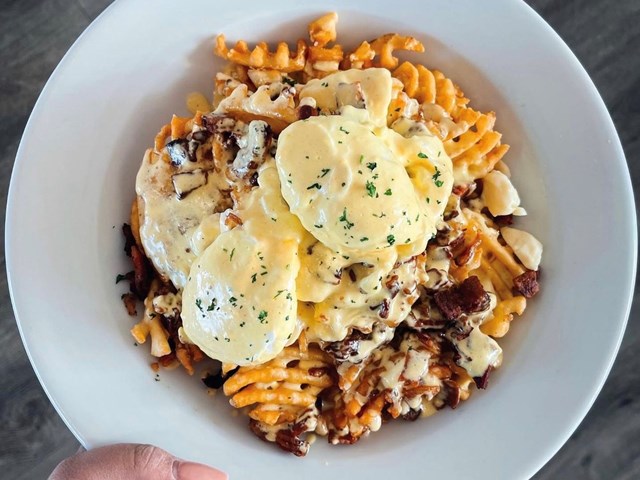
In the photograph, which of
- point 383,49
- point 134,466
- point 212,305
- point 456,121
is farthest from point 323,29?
point 134,466

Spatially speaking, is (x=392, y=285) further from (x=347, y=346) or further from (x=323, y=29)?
(x=323, y=29)

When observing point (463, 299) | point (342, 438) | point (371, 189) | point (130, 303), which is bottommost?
point (342, 438)

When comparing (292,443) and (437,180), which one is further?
(292,443)

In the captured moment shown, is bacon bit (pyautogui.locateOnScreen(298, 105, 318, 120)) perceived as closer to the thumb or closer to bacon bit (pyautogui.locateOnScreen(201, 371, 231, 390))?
bacon bit (pyautogui.locateOnScreen(201, 371, 231, 390))

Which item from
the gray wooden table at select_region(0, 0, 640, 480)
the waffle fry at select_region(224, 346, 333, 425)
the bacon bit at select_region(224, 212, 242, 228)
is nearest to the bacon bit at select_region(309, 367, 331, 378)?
the waffle fry at select_region(224, 346, 333, 425)

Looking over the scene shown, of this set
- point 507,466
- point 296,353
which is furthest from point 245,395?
point 507,466

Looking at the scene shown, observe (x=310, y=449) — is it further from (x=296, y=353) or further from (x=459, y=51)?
(x=459, y=51)

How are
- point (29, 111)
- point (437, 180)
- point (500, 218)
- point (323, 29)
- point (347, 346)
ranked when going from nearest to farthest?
point (437, 180)
point (347, 346)
point (323, 29)
point (500, 218)
point (29, 111)
